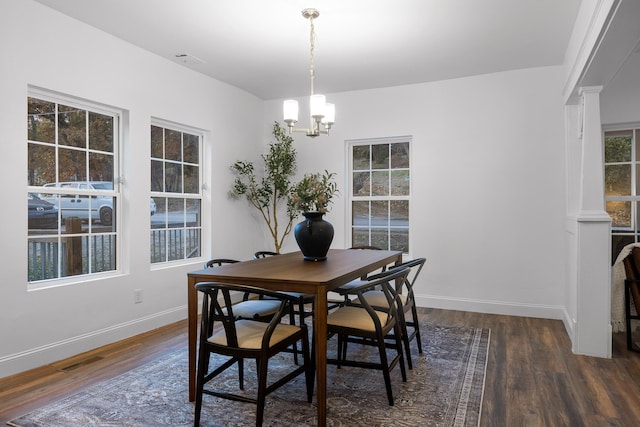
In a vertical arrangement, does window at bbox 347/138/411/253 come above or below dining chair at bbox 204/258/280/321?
above

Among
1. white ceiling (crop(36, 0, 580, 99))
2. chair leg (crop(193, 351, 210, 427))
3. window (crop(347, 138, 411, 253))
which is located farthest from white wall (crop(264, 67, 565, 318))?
chair leg (crop(193, 351, 210, 427))

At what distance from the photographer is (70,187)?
11.6 feet

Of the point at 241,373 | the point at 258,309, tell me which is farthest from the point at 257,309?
the point at 241,373

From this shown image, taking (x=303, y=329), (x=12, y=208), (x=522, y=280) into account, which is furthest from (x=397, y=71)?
(x=12, y=208)

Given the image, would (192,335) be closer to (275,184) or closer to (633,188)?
(275,184)

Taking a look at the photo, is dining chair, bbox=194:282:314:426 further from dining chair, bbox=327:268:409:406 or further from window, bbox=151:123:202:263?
window, bbox=151:123:202:263

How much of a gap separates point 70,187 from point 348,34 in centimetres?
271

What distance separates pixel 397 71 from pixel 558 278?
9.31 feet

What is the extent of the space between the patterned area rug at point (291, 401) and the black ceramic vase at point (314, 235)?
34.0 inches

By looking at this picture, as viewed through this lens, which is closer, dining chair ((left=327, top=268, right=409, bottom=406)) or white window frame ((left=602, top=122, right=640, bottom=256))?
dining chair ((left=327, top=268, right=409, bottom=406))

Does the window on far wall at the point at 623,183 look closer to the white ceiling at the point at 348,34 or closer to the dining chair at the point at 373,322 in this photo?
the white ceiling at the point at 348,34

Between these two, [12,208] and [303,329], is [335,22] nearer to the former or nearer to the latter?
[303,329]

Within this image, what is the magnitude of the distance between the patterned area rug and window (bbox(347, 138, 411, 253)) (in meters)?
2.35

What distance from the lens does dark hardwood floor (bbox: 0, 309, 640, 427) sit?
2.44m
